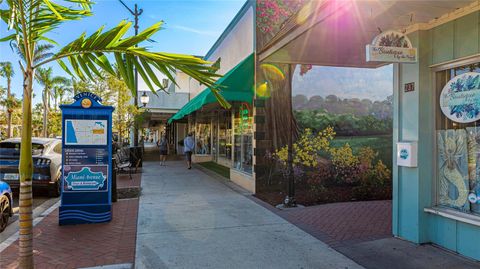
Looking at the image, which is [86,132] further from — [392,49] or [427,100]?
[427,100]

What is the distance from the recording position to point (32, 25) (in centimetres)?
296

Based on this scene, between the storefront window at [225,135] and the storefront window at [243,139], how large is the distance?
2009 mm

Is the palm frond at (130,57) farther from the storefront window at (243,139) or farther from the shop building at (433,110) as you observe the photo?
the storefront window at (243,139)

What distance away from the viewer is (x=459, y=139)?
15.4 feet

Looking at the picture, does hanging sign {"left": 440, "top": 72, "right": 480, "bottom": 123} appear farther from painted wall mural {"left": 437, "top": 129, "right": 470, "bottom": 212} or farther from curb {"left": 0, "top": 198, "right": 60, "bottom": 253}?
curb {"left": 0, "top": 198, "right": 60, "bottom": 253}

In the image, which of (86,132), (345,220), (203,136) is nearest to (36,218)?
(86,132)

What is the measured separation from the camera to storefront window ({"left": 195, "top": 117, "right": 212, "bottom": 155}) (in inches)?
726

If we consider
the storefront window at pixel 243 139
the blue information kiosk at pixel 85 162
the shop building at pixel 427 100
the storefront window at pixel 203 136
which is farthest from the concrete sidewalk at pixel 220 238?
the storefront window at pixel 203 136

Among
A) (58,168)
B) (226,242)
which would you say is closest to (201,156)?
(58,168)

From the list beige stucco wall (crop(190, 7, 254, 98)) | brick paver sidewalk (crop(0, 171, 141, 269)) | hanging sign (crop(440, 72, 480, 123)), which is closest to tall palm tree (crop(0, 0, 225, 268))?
brick paver sidewalk (crop(0, 171, 141, 269))

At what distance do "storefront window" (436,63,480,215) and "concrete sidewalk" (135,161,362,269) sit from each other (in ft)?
5.57

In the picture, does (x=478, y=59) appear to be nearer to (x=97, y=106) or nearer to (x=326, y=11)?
(x=326, y=11)

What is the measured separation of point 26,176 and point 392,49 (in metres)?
4.47

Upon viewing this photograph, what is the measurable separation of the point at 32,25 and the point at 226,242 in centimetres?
373
